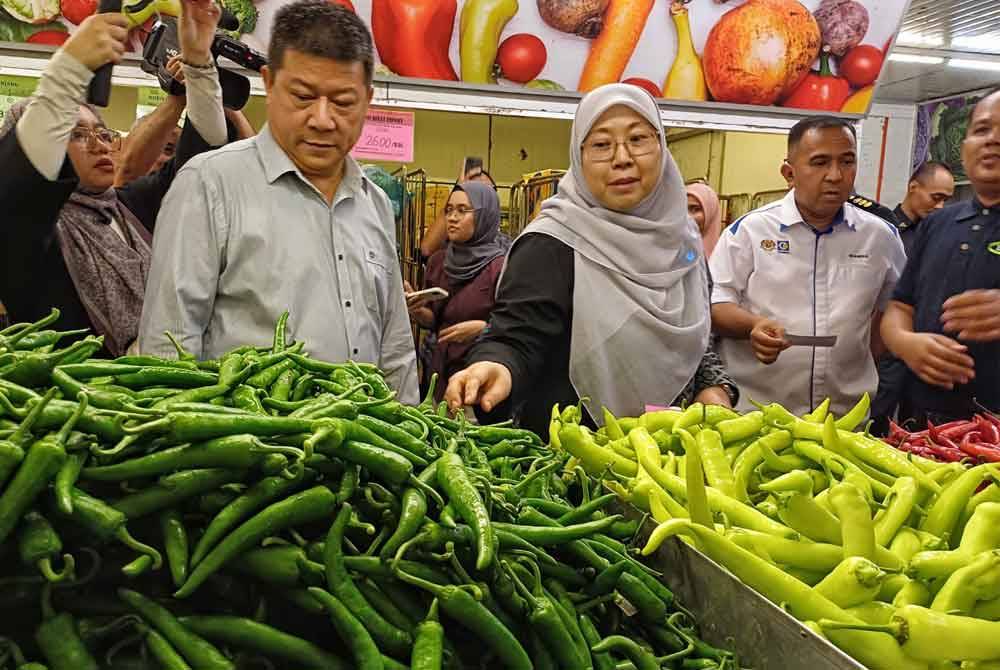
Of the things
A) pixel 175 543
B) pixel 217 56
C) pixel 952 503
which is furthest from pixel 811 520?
pixel 217 56

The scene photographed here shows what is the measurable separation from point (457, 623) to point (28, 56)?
3.49m

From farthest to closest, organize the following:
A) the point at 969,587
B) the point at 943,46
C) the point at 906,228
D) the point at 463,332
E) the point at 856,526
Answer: the point at 943,46
the point at 906,228
the point at 463,332
the point at 856,526
the point at 969,587

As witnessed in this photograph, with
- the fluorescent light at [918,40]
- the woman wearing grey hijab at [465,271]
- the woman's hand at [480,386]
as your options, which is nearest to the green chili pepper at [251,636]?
the woman's hand at [480,386]

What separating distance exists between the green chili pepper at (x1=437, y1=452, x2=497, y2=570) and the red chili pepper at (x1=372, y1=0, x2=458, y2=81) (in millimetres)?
2926

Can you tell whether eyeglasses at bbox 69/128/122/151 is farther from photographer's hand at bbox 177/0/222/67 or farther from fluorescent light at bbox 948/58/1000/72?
fluorescent light at bbox 948/58/1000/72

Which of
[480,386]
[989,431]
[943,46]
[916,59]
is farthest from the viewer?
[916,59]

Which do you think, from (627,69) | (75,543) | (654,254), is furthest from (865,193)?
(75,543)

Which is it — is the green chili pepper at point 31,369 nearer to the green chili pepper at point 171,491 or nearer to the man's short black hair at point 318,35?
the green chili pepper at point 171,491

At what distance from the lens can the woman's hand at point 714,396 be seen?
2760mm

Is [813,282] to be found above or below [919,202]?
below

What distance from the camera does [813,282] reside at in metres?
3.54

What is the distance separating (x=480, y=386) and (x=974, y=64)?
35.7 ft

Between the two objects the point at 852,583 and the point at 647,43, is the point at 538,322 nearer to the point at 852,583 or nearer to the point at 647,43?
the point at 852,583

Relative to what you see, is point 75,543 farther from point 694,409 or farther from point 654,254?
point 654,254
